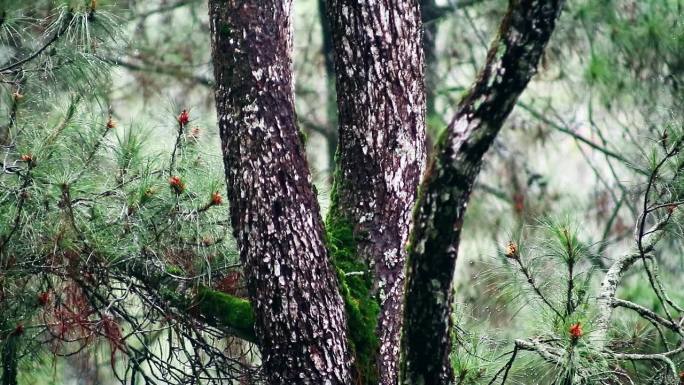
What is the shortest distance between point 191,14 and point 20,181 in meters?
3.68

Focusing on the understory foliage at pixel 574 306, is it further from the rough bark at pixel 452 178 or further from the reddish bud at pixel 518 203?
the reddish bud at pixel 518 203

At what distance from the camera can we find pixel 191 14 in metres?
6.18

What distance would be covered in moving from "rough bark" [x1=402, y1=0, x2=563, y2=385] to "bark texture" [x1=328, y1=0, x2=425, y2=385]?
51 cm

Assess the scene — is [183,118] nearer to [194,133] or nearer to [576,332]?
[194,133]

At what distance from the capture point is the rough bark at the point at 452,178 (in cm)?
192

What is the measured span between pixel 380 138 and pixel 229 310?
58 cm

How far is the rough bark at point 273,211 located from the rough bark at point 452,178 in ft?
1.11

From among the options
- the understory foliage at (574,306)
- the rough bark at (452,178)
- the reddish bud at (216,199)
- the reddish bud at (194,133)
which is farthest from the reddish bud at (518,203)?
the rough bark at (452,178)

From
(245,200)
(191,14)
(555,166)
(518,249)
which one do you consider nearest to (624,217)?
(555,166)

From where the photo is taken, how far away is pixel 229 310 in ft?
9.00

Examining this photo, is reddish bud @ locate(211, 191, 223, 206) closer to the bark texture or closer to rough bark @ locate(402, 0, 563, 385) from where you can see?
the bark texture

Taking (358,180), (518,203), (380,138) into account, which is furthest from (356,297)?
(518,203)

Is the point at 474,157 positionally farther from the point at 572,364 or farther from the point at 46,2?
the point at 46,2

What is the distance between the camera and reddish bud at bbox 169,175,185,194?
2.57 metres
